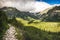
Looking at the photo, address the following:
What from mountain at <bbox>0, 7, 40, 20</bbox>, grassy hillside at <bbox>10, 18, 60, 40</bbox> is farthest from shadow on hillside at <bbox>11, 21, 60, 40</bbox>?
mountain at <bbox>0, 7, 40, 20</bbox>

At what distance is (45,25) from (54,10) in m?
0.30

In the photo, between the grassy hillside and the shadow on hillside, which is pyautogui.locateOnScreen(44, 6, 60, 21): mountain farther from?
the shadow on hillside

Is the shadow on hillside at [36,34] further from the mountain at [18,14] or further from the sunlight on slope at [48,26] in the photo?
the mountain at [18,14]

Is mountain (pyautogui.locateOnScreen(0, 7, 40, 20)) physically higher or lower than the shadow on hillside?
higher

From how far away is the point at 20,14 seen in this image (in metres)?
2.50

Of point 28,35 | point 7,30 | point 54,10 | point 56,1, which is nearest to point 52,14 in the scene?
point 54,10

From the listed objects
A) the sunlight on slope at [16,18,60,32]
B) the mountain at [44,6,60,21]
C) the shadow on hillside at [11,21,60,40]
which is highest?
the mountain at [44,6,60,21]

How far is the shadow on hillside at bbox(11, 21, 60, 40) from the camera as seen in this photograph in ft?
7.71

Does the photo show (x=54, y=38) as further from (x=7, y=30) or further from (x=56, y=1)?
(x=7, y=30)

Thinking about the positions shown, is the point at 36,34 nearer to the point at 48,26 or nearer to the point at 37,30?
the point at 37,30

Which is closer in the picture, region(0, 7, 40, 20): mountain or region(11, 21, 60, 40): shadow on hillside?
region(11, 21, 60, 40): shadow on hillside

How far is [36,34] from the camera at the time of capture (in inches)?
93.9

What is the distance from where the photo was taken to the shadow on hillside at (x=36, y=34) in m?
2.35

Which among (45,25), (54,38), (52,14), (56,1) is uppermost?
(56,1)
